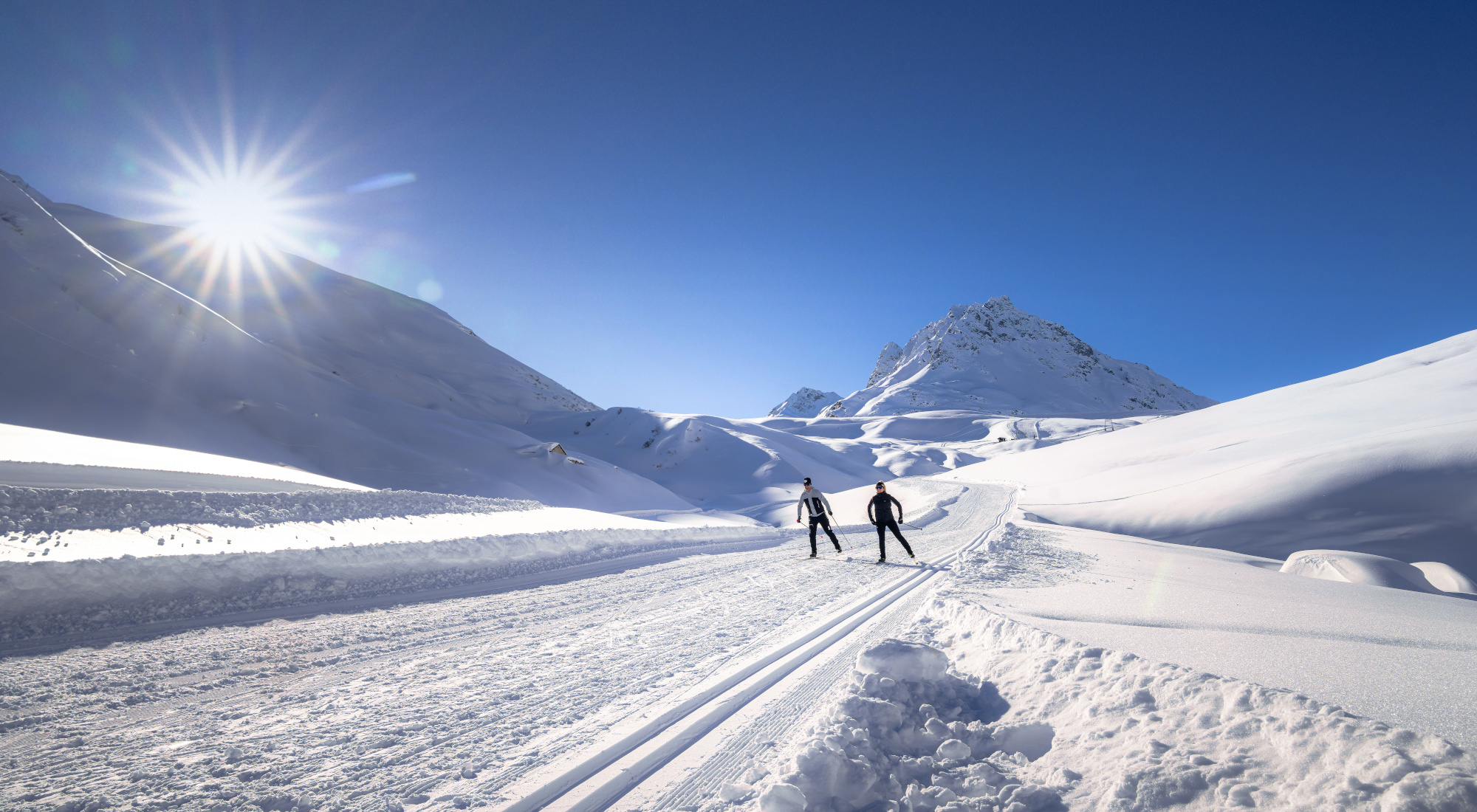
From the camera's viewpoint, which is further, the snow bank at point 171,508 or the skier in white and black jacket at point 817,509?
the skier in white and black jacket at point 817,509

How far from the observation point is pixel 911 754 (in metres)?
3.23

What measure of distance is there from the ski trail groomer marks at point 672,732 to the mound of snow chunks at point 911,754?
568mm

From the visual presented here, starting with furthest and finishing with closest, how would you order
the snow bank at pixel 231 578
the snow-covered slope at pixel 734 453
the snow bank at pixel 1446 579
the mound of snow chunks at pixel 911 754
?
1. the snow-covered slope at pixel 734 453
2. the snow bank at pixel 1446 579
3. the snow bank at pixel 231 578
4. the mound of snow chunks at pixel 911 754

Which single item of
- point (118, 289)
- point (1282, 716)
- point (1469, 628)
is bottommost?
point (1469, 628)

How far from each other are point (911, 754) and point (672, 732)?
146cm

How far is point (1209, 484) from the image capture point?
1678cm

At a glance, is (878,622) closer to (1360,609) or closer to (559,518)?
(1360,609)

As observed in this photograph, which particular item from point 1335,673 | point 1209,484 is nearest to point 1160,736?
point 1335,673

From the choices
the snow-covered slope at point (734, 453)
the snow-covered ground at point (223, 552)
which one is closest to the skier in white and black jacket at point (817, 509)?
the snow-covered ground at point (223, 552)

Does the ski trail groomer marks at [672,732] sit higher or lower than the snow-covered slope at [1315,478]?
lower

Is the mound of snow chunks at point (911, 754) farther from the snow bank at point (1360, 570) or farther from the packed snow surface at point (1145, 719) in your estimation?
the snow bank at point (1360, 570)

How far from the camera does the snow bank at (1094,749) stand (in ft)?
7.41

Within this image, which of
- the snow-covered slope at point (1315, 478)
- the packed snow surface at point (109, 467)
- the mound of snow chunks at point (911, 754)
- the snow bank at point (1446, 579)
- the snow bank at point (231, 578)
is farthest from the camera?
the snow-covered slope at point (1315, 478)

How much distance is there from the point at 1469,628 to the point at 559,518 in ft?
45.4
